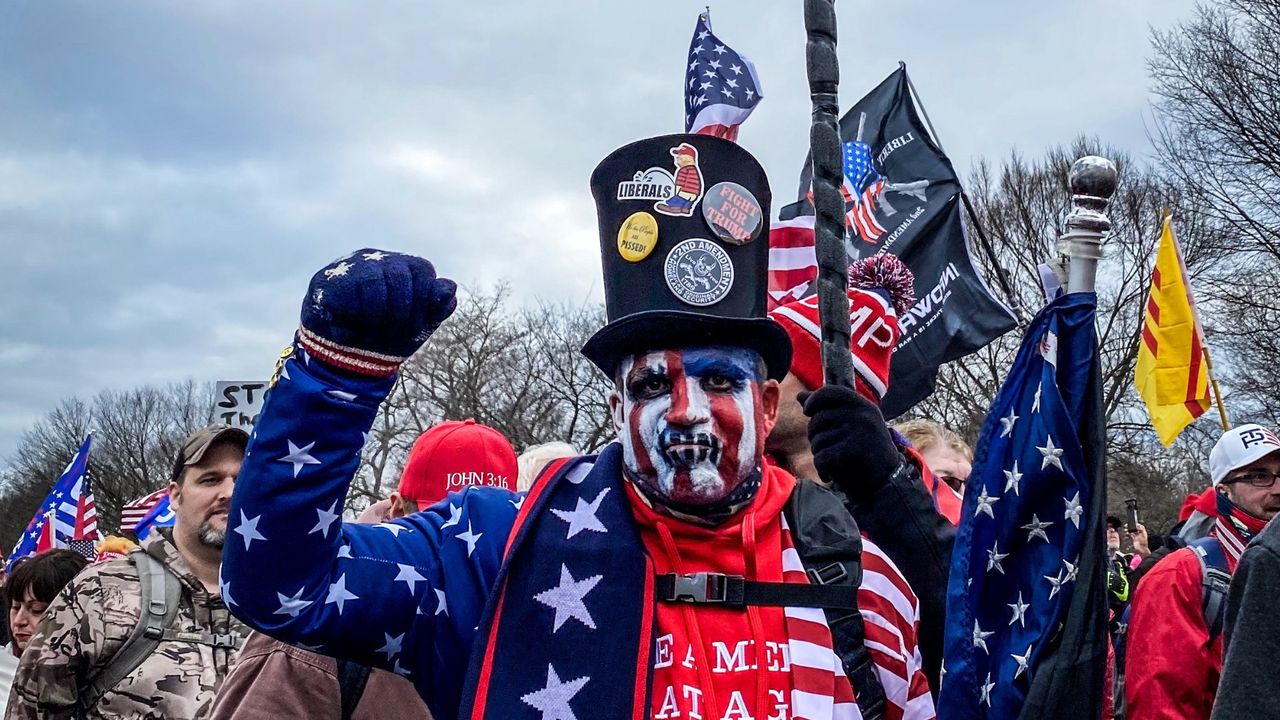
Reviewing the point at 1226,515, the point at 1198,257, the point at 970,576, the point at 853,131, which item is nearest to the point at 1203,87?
the point at 1198,257

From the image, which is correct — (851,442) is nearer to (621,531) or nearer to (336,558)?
(621,531)

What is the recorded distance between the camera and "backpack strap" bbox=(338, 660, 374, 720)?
10.6 feet

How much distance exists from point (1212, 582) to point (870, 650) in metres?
2.76

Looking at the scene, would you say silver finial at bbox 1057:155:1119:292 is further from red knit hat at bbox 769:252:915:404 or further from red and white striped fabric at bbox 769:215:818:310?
red and white striped fabric at bbox 769:215:818:310

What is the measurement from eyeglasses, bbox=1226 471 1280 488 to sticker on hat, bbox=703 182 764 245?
3.57 m

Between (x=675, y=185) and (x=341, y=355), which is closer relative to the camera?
(x=341, y=355)

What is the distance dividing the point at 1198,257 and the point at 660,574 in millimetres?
21288

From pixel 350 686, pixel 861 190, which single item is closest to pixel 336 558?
pixel 350 686

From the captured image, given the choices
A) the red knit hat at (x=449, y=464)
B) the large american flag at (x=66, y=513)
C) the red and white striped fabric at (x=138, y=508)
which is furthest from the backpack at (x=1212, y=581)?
the large american flag at (x=66, y=513)

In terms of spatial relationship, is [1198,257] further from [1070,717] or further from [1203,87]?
[1070,717]

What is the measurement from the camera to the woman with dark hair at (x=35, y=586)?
698cm

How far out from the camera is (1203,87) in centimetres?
2031

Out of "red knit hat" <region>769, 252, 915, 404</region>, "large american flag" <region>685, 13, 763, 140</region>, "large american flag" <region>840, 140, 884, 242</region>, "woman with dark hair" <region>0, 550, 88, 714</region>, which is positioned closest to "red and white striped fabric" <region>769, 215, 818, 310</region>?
"large american flag" <region>685, 13, 763, 140</region>

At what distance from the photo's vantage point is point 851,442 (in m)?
3.16
